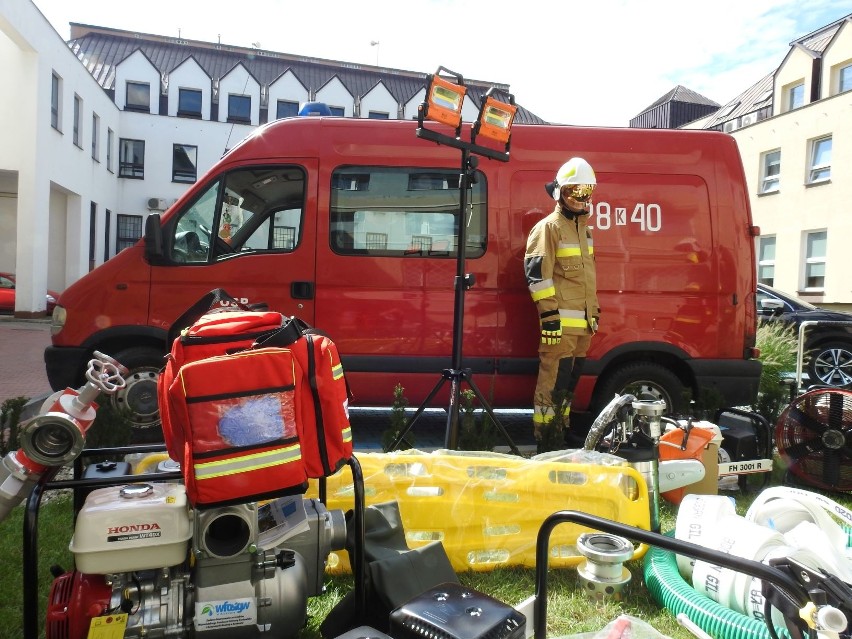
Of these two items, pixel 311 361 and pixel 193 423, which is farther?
pixel 311 361

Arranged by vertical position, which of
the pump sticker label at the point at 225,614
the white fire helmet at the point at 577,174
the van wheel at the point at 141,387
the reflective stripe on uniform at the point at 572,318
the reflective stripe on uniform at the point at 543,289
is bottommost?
the pump sticker label at the point at 225,614

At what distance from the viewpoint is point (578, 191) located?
5008 mm

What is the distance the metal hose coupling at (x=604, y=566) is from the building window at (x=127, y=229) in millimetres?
29568

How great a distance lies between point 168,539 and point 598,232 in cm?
435

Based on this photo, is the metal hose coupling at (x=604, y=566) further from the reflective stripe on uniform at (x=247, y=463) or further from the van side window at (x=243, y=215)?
the van side window at (x=243, y=215)

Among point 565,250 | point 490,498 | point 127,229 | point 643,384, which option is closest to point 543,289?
point 565,250

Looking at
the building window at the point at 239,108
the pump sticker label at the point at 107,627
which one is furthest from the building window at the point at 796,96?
the pump sticker label at the point at 107,627

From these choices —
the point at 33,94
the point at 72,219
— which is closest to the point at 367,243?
the point at 33,94

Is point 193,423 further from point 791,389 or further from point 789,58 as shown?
point 789,58

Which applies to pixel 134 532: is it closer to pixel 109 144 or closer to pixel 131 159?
pixel 109 144

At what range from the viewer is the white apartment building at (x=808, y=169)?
20359 mm

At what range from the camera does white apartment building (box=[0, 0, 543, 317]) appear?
59.4 feet

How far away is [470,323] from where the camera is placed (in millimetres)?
5555

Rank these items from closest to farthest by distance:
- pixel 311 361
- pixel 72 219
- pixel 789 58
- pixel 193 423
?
pixel 193 423 < pixel 311 361 < pixel 72 219 < pixel 789 58
